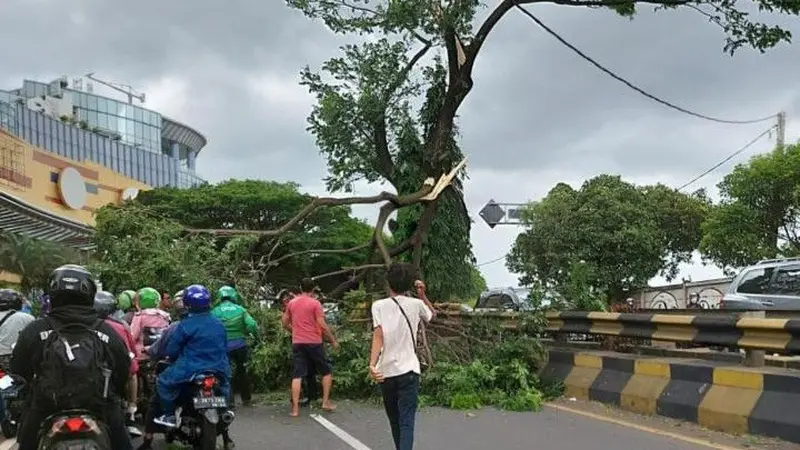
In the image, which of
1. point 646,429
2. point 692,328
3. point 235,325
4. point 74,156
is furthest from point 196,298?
point 74,156

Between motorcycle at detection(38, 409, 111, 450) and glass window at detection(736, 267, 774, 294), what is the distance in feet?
49.4

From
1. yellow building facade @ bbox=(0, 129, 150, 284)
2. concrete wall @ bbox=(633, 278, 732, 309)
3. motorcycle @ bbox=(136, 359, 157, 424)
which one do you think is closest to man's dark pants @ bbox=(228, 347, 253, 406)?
motorcycle @ bbox=(136, 359, 157, 424)

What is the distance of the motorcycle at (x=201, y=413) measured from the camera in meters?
7.59

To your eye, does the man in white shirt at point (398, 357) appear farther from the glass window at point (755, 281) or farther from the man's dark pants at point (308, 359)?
the glass window at point (755, 281)

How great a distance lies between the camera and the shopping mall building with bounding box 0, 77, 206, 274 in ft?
123

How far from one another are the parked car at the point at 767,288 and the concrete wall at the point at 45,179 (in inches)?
1216

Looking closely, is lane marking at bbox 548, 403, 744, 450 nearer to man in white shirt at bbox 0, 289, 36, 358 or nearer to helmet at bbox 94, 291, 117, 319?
helmet at bbox 94, 291, 117, 319

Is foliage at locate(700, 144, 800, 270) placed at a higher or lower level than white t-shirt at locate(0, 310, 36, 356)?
higher

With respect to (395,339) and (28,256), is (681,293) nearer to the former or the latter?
(28,256)

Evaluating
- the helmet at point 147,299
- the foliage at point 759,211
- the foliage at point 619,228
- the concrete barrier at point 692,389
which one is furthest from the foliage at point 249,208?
the helmet at point 147,299

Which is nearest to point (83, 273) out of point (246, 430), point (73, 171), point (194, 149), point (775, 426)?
point (246, 430)

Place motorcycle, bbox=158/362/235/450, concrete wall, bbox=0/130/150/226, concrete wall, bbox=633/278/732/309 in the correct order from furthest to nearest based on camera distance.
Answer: concrete wall, bbox=0/130/150/226 → concrete wall, bbox=633/278/732/309 → motorcycle, bbox=158/362/235/450

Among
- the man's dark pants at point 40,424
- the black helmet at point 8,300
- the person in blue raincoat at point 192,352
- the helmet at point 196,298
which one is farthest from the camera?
the black helmet at point 8,300

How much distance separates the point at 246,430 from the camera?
9898 mm
